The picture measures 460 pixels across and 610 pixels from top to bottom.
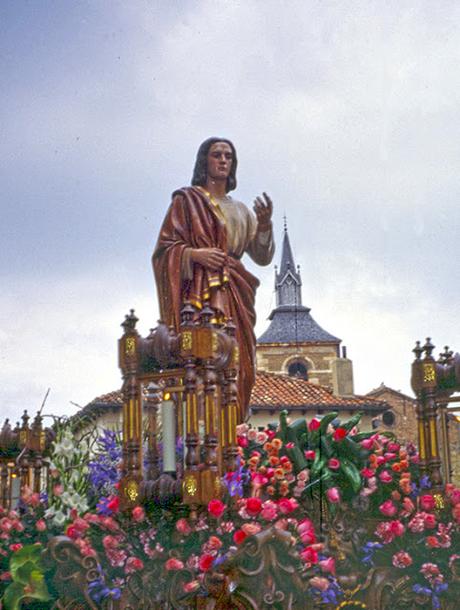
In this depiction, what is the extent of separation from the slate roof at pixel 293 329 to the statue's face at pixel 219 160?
4556 centimetres

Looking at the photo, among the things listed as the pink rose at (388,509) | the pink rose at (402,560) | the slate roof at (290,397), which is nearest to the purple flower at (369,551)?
the pink rose at (402,560)

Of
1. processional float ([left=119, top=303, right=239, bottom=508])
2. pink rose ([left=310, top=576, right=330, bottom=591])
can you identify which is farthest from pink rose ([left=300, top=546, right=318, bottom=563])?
processional float ([left=119, top=303, right=239, bottom=508])

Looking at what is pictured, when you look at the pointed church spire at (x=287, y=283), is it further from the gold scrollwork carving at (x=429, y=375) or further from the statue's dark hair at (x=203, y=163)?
the gold scrollwork carving at (x=429, y=375)

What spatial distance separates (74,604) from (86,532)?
61cm

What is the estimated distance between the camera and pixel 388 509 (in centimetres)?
741

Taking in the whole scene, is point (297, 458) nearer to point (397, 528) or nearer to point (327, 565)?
point (397, 528)

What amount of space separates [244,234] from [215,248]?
0.67 metres

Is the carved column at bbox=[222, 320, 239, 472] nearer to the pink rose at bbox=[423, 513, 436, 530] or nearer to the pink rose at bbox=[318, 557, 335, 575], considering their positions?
the pink rose at bbox=[423, 513, 436, 530]

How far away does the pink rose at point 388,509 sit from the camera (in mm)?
7398

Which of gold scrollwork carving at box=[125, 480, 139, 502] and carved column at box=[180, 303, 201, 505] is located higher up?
carved column at box=[180, 303, 201, 505]

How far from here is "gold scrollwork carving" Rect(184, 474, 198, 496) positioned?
7.31 m

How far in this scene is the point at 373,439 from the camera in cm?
819

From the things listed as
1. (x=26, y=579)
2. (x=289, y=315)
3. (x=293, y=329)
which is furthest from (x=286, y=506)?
(x=289, y=315)

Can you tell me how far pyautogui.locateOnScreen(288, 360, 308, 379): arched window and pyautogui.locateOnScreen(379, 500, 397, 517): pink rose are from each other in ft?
163
